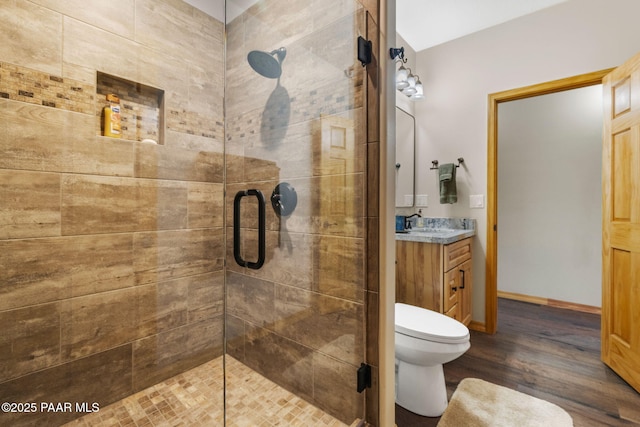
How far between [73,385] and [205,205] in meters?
1.08

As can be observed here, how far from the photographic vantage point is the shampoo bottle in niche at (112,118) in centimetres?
146

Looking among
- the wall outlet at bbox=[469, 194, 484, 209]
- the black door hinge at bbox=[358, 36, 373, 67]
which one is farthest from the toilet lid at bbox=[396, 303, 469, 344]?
the wall outlet at bbox=[469, 194, 484, 209]

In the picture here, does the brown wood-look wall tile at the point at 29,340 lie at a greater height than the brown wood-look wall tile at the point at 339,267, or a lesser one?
lesser

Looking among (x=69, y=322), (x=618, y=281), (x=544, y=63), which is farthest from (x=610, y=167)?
(x=69, y=322)

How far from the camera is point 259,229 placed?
1.57 m

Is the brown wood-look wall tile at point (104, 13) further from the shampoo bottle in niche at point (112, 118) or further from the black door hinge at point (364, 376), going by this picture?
the black door hinge at point (364, 376)

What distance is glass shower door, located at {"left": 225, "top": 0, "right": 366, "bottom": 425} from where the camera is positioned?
50.5 inches

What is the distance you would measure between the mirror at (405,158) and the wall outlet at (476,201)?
0.51 m

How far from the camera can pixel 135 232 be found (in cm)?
157

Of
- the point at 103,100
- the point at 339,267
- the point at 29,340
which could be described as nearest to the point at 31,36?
the point at 103,100

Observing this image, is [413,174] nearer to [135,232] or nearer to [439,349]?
[439,349]

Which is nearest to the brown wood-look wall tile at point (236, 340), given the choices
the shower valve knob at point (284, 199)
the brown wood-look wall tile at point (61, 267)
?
the brown wood-look wall tile at point (61, 267)

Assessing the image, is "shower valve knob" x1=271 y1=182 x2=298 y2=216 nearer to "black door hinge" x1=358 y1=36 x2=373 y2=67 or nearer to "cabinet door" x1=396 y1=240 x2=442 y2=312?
"black door hinge" x1=358 y1=36 x2=373 y2=67

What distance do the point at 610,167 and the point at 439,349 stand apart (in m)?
1.73
